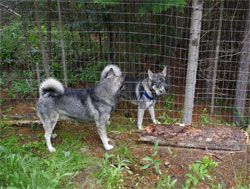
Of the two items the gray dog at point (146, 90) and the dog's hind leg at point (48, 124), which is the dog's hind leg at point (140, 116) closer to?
the gray dog at point (146, 90)

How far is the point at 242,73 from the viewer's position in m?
4.99

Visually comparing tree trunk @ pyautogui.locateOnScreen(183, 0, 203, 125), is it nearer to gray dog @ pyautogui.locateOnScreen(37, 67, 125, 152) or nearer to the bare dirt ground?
the bare dirt ground

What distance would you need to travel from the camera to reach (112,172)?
303 centimetres

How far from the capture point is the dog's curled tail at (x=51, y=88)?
3.65 m

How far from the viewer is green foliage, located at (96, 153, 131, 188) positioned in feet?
9.73

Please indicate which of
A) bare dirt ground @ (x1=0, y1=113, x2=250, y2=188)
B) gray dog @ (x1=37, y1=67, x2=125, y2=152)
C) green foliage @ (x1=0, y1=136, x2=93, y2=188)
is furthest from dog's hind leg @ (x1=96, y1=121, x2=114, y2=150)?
green foliage @ (x1=0, y1=136, x2=93, y2=188)

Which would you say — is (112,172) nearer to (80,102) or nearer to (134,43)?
(80,102)

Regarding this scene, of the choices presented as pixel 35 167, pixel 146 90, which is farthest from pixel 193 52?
pixel 35 167

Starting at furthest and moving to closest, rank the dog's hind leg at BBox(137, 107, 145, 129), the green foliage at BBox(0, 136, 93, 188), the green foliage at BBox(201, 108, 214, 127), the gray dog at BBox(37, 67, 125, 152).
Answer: the green foliage at BBox(201, 108, 214, 127) → the dog's hind leg at BBox(137, 107, 145, 129) → the gray dog at BBox(37, 67, 125, 152) → the green foliage at BBox(0, 136, 93, 188)

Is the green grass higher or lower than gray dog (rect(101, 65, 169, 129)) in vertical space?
lower

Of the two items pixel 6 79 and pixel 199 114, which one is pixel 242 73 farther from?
pixel 6 79

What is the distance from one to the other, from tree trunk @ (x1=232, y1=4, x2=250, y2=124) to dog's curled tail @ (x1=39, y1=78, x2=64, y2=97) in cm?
390

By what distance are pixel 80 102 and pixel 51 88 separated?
1.82 feet

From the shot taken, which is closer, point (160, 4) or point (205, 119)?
point (160, 4)
